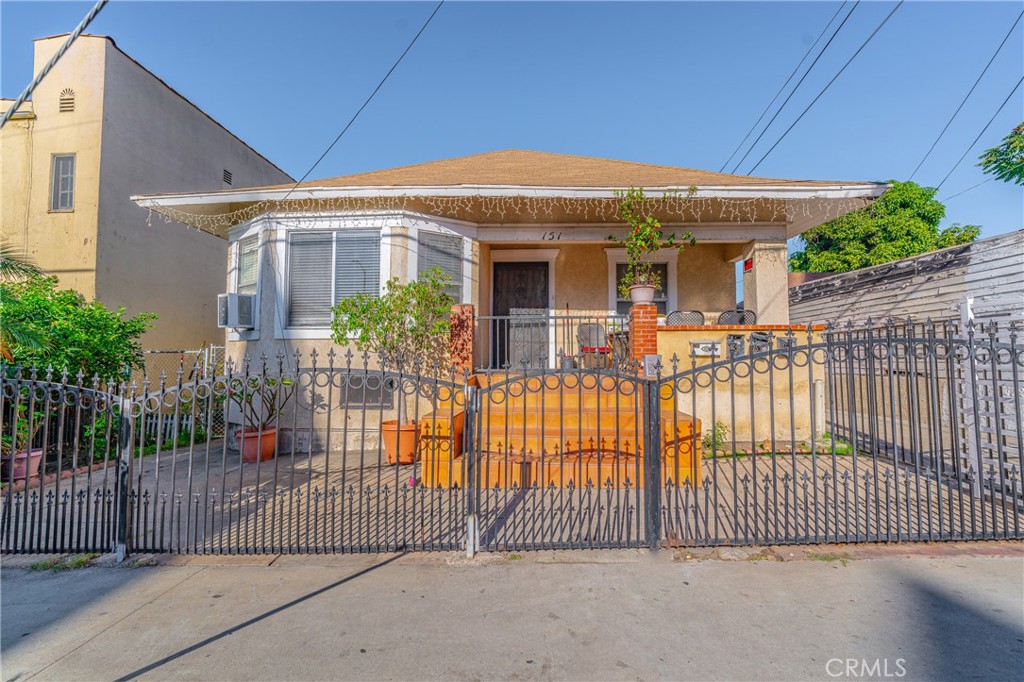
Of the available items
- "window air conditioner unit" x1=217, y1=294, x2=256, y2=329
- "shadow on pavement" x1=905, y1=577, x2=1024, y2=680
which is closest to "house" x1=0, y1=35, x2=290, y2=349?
"window air conditioner unit" x1=217, y1=294, x2=256, y2=329

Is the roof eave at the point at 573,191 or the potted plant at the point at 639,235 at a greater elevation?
the roof eave at the point at 573,191

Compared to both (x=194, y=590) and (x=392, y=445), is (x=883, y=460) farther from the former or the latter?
(x=194, y=590)

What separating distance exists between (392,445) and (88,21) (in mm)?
5119

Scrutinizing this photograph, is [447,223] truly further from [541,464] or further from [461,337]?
[541,464]

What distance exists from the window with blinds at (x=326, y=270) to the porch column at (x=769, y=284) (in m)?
6.51

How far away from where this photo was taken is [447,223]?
8.53 meters

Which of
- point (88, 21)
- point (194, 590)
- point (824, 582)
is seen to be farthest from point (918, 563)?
point (88, 21)

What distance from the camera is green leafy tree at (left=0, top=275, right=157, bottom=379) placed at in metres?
6.64

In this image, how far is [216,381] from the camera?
4227mm

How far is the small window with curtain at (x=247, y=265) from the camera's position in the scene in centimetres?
873

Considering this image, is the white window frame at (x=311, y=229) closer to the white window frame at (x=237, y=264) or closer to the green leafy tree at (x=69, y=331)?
the white window frame at (x=237, y=264)

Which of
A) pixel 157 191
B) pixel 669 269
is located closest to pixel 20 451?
pixel 157 191

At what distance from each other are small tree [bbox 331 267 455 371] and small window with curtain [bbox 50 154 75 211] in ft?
26.3

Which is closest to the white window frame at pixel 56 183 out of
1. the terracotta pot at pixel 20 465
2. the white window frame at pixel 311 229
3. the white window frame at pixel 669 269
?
the white window frame at pixel 311 229
